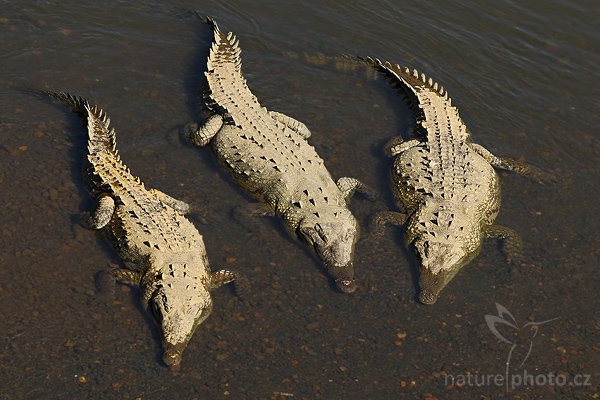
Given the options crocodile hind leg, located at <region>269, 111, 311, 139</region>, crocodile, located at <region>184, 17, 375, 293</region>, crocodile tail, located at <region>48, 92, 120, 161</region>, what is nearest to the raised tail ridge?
crocodile, located at <region>184, 17, 375, 293</region>

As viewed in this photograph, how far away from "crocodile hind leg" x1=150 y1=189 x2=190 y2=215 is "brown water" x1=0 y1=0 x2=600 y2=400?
0.16 meters

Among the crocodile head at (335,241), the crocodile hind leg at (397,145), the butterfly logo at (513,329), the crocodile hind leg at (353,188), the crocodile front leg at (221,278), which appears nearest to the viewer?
the butterfly logo at (513,329)

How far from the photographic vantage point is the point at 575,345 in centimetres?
805

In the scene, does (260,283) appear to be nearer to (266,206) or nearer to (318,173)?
(266,206)

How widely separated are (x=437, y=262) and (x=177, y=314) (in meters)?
2.98

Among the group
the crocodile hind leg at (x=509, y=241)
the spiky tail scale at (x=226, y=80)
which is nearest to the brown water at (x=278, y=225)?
the crocodile hind leg at (x=509, y=241)

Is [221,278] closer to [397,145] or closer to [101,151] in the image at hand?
[101,151]

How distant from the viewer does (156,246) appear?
27.0 ft

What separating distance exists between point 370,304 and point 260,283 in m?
1.21

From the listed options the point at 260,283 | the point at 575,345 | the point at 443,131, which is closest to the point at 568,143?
the point at 443,131

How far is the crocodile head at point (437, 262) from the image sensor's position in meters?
8.43

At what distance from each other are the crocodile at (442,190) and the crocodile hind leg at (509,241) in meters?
0.01

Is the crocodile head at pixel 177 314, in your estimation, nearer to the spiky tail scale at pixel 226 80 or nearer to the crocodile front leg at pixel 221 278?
the crocodile front leg at pixel 221 278

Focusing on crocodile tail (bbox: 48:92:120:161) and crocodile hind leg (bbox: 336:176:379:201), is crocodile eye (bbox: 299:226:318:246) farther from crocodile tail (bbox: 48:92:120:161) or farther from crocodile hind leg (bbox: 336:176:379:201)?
crocodile tail (bbox: 48:92:120:161)
